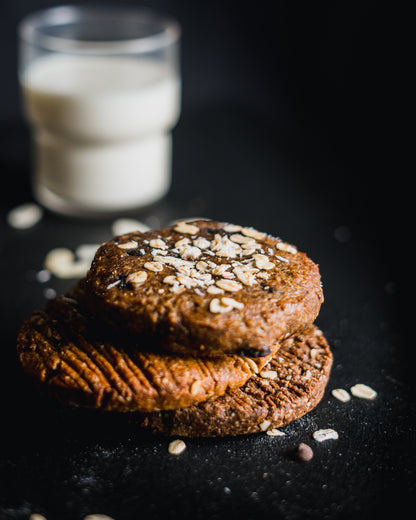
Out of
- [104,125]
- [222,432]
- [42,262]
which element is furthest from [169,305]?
[104,125]

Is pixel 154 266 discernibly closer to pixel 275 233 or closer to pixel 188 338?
pixel 188 338

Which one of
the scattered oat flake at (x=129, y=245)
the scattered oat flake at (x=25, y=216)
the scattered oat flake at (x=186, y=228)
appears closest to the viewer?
the scattered oat flake at (x=129, y=245)

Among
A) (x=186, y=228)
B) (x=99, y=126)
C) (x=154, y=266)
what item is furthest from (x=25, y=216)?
(x=154, y=266)

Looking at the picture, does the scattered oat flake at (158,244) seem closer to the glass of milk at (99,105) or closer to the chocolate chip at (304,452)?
the chocolate chip at (304,452)

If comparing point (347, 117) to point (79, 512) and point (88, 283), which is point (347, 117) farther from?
point (79, 512)

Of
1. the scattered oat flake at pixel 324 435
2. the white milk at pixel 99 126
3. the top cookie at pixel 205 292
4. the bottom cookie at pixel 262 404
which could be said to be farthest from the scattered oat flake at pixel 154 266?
the white milk at pixel 99 126

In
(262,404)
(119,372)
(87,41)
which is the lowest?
(262,404)
